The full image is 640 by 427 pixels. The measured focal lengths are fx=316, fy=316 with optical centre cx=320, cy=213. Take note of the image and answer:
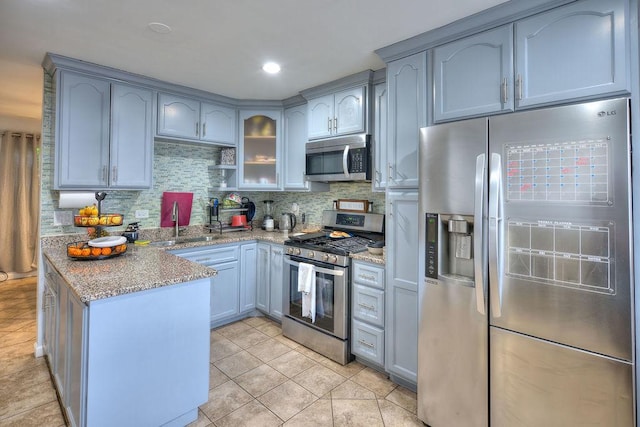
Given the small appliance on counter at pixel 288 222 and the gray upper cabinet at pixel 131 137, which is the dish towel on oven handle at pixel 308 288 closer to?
the small appliance on counter at pixel 288 222

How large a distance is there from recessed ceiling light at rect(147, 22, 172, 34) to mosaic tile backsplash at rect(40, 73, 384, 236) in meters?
1.34

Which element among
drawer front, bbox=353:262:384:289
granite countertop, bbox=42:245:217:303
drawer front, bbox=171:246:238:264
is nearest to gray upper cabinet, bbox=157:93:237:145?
drawer front, bbox=171:246:238:264

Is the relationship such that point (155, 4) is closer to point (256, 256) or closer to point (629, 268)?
point (256, 256)

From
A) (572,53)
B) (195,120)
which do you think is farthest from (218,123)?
(572,53)

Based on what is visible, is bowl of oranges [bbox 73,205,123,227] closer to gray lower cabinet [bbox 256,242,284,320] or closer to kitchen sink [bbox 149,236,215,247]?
kitchen sink [bbox 149,236,215,247]

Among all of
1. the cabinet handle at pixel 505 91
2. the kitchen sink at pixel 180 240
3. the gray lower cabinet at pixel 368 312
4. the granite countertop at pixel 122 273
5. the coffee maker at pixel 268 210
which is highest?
the cabinet handle at pixel 505 91

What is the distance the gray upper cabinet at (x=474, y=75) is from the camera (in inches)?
68.7

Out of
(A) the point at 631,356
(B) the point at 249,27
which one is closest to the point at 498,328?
(A) the point at 631,356

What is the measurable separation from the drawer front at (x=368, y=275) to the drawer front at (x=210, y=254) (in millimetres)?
1395

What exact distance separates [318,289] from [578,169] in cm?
199

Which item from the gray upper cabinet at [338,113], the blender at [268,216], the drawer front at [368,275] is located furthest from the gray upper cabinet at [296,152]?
the drawer front at [368,275]

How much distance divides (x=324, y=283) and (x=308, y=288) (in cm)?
15

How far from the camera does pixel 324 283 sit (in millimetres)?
2723

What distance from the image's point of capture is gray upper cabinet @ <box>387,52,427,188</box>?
2.12 m
